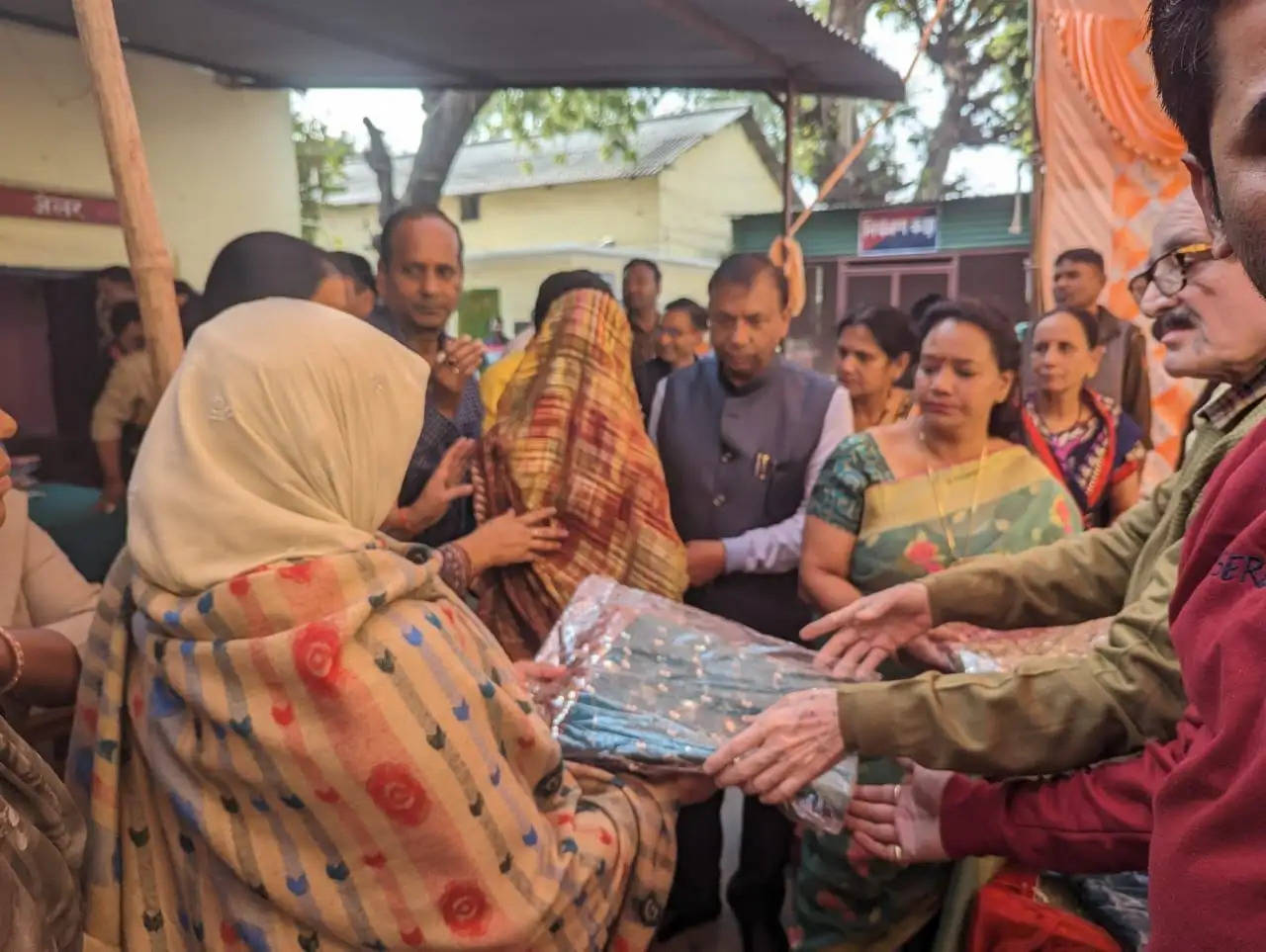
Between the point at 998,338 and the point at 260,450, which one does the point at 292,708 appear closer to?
the point at 260,450

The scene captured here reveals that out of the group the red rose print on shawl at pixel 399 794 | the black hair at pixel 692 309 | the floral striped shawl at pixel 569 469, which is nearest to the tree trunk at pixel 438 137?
the floral striped shawl at pixel 569 469

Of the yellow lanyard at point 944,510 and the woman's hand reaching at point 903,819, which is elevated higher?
the yellow lanyard at point 944,510

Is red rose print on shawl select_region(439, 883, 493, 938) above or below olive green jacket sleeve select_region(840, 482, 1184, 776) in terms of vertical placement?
below

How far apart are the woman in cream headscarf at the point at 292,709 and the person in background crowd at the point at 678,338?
1.22 m

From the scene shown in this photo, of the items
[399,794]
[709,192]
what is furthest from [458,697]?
[709,192]

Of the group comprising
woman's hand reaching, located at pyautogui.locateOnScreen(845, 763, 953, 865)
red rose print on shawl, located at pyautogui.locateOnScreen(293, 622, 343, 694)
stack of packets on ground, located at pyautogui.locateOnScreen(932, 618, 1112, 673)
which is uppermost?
red rose print on shawl, located at pyautogui.locateOnScreen(293, 622, 343, 694)

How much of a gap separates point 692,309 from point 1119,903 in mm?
1552

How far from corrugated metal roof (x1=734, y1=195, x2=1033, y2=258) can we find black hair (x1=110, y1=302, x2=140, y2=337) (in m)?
1.37

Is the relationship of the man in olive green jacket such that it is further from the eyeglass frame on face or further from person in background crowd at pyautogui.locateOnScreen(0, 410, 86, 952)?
person in background crowd at pyautogui.locateOnScreen(0, 410, 86, 952)

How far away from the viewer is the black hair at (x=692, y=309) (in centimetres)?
223

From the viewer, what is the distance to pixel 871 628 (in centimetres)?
144

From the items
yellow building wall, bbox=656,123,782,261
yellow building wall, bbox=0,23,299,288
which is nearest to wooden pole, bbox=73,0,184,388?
yellow building wall, bbox=0,23,299,288

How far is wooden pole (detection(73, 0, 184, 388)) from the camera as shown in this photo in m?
1.29

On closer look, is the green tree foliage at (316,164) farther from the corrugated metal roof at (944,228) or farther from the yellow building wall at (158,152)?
the corrugated metal roof at (944,228)
